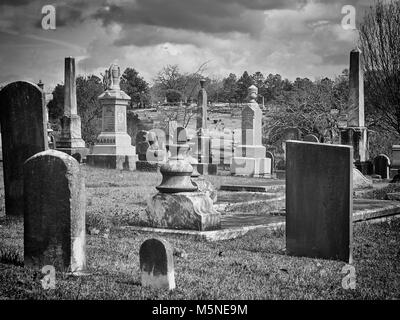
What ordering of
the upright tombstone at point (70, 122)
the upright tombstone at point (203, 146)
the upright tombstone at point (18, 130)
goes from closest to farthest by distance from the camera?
the upright tombstone at point (18, 130) < the upright tombstone at point (203, 146) < the upright tombstone at point (70, 122)

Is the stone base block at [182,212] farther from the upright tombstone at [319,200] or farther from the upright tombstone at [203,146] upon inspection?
the upright tombstone at [203,146]

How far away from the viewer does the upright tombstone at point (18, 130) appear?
29.1 feet

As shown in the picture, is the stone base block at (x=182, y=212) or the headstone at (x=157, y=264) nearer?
the headstone at (x=157, y=264)

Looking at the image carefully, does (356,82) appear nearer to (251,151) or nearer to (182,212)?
(251,151)

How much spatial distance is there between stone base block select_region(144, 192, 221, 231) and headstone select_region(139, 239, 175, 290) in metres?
3.22

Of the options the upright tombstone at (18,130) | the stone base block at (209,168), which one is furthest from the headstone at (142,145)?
the upright tombstone at (18,130)

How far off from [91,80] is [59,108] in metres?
5.46

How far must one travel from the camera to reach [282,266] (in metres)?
6.37

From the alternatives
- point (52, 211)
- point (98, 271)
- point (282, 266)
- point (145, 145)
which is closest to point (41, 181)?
point (52, 211)

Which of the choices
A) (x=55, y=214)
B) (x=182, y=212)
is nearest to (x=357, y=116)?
(x=182, y=212)

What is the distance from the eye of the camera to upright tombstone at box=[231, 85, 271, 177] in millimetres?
23625

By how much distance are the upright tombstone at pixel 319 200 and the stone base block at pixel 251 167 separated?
16.4 m

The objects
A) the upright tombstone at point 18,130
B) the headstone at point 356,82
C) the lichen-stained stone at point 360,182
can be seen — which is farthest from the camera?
the headstone at point 356,82
